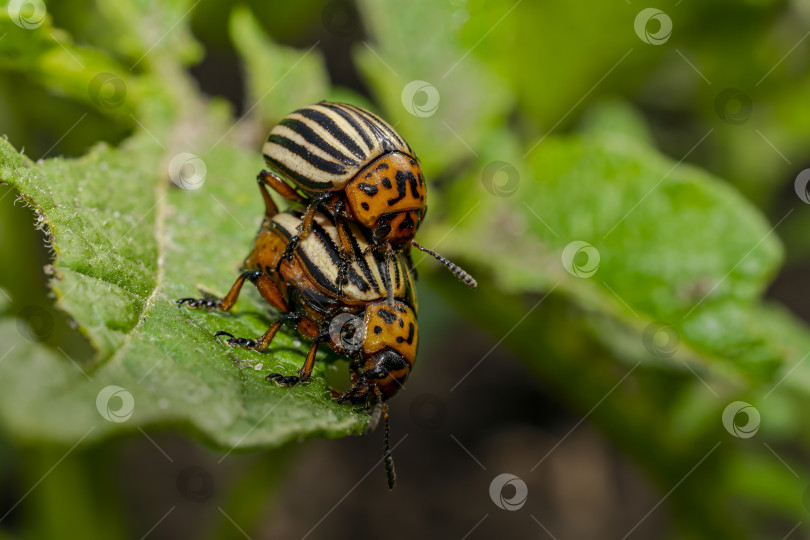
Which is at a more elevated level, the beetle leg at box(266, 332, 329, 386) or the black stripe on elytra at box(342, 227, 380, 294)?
the black stripe on elytra at box(342, 227, 380, 294)

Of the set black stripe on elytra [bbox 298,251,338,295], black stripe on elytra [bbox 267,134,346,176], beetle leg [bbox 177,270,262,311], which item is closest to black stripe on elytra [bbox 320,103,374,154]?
black stripe on elytra [bbox 267,134,346,176]

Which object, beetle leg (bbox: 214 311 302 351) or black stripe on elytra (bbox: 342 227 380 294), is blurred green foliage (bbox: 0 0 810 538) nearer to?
beetle leg (bbox: 214 311 302 351)

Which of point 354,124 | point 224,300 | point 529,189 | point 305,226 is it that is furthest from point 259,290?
point 529,189

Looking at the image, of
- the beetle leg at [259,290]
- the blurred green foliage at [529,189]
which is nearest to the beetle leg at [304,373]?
the beetle leg at [259,290]

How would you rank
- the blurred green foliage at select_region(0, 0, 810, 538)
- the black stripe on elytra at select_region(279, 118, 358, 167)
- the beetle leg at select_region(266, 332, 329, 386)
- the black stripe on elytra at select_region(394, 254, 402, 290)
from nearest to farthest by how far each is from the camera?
1. the beetle leg at select_region(266, 332, 329, 386)
2. the black stripe on elytra at select_region(394, 254, 402, 290)
3. the black stripe on elytra at select_region(279, 118, 358, 167)
4. the blurred green foliage at select_region(0, 0, 810, 538)

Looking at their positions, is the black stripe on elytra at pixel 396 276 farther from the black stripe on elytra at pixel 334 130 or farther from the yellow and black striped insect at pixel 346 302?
the black stripe on elytra at pixel 334 130

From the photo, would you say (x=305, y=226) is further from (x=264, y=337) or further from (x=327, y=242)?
(x=264, y=337)

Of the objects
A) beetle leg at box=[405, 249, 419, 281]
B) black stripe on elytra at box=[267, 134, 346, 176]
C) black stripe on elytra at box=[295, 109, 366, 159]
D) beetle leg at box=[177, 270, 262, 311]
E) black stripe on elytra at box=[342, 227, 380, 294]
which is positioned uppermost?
black stripe on elytra at box=[295, 109, 366, 159]
